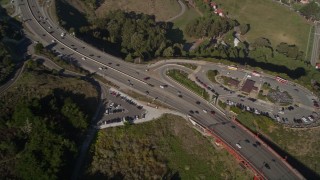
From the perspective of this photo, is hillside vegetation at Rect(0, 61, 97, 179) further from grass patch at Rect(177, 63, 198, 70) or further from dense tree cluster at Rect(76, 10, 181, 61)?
grass patch at Rect(177, 63, 198, 70)

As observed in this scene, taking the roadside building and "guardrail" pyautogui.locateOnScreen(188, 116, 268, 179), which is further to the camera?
the roadside building

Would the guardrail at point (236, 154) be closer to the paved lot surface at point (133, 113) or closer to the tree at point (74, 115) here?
the paved lot surface at point (133, 113)

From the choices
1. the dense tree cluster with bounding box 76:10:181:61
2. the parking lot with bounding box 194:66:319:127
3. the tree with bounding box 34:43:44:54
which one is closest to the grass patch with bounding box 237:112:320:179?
the parking lot with bounding box 194:66:319:127

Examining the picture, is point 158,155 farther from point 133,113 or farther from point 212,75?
point 212,75

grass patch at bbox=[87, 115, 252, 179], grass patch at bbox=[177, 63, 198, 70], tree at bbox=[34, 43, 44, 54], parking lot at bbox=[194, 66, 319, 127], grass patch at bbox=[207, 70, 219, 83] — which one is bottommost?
grass patch at bbox=[87, 115, 252, 179]

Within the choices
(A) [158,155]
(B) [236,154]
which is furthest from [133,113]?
(B) [236,154]

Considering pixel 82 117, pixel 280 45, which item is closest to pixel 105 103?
pixel 82 117
